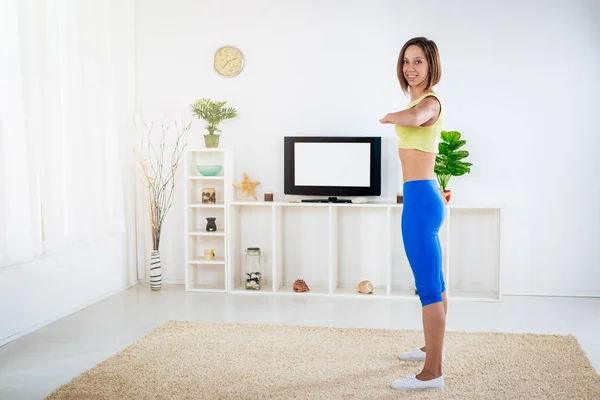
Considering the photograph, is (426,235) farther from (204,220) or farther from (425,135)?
(204,220)

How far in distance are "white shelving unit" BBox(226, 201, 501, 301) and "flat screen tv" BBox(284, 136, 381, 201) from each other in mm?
148

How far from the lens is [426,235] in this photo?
8.17 feet

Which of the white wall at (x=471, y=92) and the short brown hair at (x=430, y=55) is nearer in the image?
the short brown hair at (x=430, y=55)

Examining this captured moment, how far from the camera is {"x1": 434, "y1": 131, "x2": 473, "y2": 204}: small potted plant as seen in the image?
428 centimetres

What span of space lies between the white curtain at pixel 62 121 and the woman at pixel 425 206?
209 centimetres

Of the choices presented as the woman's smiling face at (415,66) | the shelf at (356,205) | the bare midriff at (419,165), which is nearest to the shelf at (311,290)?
the shelf at (356,205)

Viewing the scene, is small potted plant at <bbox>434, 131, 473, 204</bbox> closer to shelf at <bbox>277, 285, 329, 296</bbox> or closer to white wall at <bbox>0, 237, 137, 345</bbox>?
shelf at <bbox>277, 285, 329, 296</bbox>

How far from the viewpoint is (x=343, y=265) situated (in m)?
4.83

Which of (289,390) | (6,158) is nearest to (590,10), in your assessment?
(289,390)

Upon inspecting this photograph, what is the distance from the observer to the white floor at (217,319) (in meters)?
2.93

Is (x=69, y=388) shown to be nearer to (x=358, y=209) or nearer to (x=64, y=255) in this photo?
(x=64, y=255)

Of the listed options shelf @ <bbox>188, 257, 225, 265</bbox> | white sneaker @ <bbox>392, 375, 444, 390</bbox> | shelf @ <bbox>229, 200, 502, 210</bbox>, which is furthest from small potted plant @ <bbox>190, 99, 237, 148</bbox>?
white sneaker @ <bbox>392, 375, 444, 390</bbox>

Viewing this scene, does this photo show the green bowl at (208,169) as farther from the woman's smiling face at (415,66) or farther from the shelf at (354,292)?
the woman's smiling face at (415,66)

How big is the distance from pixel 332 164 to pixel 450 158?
917 mm
